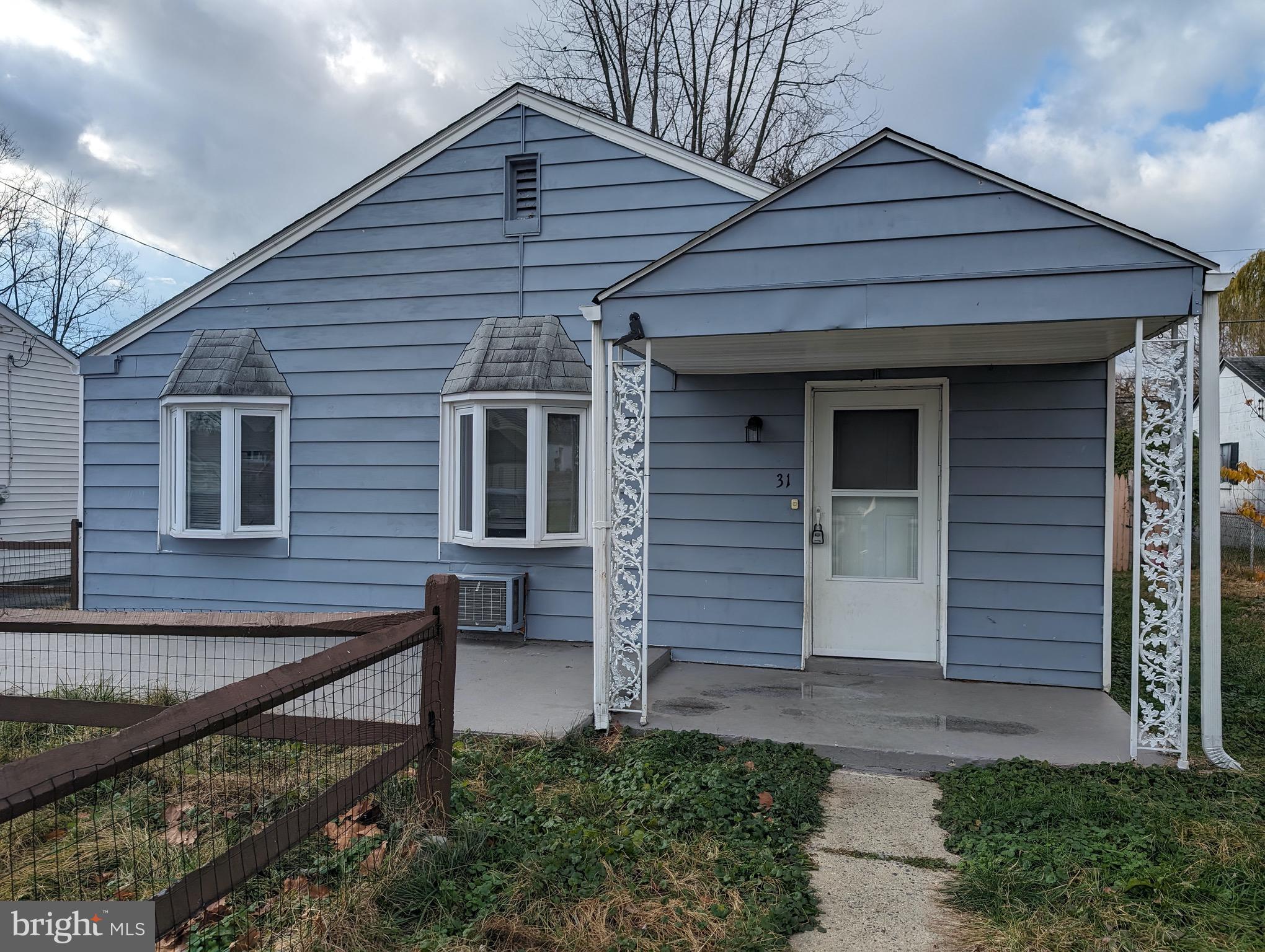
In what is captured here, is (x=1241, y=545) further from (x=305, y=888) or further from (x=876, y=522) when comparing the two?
(x=305, y=888)

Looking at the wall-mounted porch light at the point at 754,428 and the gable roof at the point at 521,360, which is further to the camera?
the gable roof at the point at 521,360

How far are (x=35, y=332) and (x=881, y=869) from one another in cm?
1454

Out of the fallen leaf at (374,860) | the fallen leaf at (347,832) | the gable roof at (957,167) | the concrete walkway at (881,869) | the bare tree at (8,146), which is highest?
the bare tree at (8,146)

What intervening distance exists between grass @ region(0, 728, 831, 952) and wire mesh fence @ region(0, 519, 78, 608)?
4921 mm

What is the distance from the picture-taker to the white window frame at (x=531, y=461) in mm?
6281

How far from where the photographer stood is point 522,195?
259 inches

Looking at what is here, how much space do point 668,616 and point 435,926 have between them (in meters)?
3.78

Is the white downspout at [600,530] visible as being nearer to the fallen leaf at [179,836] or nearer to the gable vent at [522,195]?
the fallen leaf at [179,836]

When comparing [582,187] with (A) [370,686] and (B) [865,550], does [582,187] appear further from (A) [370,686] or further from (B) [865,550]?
(A) [370,686]

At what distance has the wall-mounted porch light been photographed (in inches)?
228

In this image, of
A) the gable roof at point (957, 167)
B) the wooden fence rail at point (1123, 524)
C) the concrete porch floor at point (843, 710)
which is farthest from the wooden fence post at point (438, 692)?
the wooden fence rail at point (1123, 524)

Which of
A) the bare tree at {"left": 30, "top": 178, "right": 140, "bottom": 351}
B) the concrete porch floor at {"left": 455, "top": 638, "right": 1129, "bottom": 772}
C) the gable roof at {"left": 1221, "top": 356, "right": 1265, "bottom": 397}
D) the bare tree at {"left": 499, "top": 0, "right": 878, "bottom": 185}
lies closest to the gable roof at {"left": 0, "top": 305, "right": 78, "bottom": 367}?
the bare tree at {"left": 499, "top": 0, "right": 878, "bottom": 185}

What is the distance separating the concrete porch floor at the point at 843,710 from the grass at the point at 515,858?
0.48m

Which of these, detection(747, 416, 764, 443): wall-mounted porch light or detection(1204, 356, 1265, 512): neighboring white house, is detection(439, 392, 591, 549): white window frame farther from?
detection(1204, 356, 1265, 512): neighboring white house
